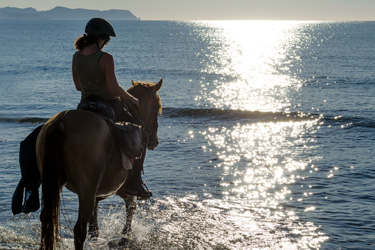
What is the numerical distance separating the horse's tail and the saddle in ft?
2.53

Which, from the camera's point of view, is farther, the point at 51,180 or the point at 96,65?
the point at 96,65

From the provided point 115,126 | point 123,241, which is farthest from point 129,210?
point 115,126

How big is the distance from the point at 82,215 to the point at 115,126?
1.23 metres

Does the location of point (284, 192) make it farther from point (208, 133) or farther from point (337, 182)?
point (208, 133)

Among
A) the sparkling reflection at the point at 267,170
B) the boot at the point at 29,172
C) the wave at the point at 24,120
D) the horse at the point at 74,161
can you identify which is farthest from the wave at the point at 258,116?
the boot at the point at 29,172

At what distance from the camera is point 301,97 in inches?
1253

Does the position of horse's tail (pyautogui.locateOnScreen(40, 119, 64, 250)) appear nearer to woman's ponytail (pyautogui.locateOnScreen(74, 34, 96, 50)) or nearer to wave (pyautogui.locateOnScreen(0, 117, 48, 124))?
woman's ponytail (pyautogui.locateOnScreen(74, 34, 96, 50))

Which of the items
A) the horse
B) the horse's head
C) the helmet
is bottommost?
the horse

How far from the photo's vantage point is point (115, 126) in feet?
21.1

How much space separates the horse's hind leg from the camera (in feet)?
19.9

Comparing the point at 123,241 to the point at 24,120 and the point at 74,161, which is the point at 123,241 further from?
the point at 24,120

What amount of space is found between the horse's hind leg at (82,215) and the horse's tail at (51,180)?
0.31 meters

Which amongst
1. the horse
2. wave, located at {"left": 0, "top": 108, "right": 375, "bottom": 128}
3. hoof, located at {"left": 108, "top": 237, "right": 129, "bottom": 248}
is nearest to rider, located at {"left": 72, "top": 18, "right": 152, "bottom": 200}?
the horse

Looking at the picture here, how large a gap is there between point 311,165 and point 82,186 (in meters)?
9.59
